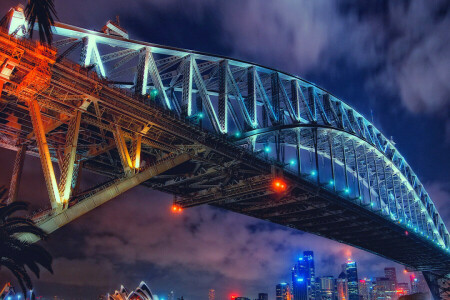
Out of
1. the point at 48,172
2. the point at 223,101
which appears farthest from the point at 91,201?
the point at 223,101

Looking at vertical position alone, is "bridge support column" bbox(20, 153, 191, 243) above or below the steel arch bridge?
below

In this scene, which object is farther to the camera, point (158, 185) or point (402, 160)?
point (402, 160)

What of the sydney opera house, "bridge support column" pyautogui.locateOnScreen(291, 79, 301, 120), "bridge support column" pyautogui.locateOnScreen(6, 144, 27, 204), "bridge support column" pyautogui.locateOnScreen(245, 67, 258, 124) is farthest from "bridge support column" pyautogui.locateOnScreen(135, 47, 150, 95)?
"bridge support column" pyautogui.locateOnScreen(291, 79, 301, 120)

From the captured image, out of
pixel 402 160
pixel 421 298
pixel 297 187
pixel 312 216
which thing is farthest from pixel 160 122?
pixel 402 160

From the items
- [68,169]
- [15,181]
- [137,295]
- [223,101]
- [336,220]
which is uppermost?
[223,101]

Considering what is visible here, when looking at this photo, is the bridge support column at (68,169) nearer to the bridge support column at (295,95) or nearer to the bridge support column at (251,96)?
the bridge support column at (251,96)

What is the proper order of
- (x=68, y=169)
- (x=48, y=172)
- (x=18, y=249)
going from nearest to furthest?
(x=18, y=249) < (x=48, y=172) < (x=68, y=169)

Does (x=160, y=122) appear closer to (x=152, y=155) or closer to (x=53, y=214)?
(x=152, y=155)

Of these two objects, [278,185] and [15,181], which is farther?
[278,185]

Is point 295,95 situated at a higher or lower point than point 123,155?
higher

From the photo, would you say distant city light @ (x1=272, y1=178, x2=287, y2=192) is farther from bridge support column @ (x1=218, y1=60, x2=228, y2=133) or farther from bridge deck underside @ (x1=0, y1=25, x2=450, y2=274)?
bridge support column @ (x1=218, y1=60, x2=228, y2=133)

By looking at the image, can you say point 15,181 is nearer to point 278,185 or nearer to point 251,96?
point 251,96
